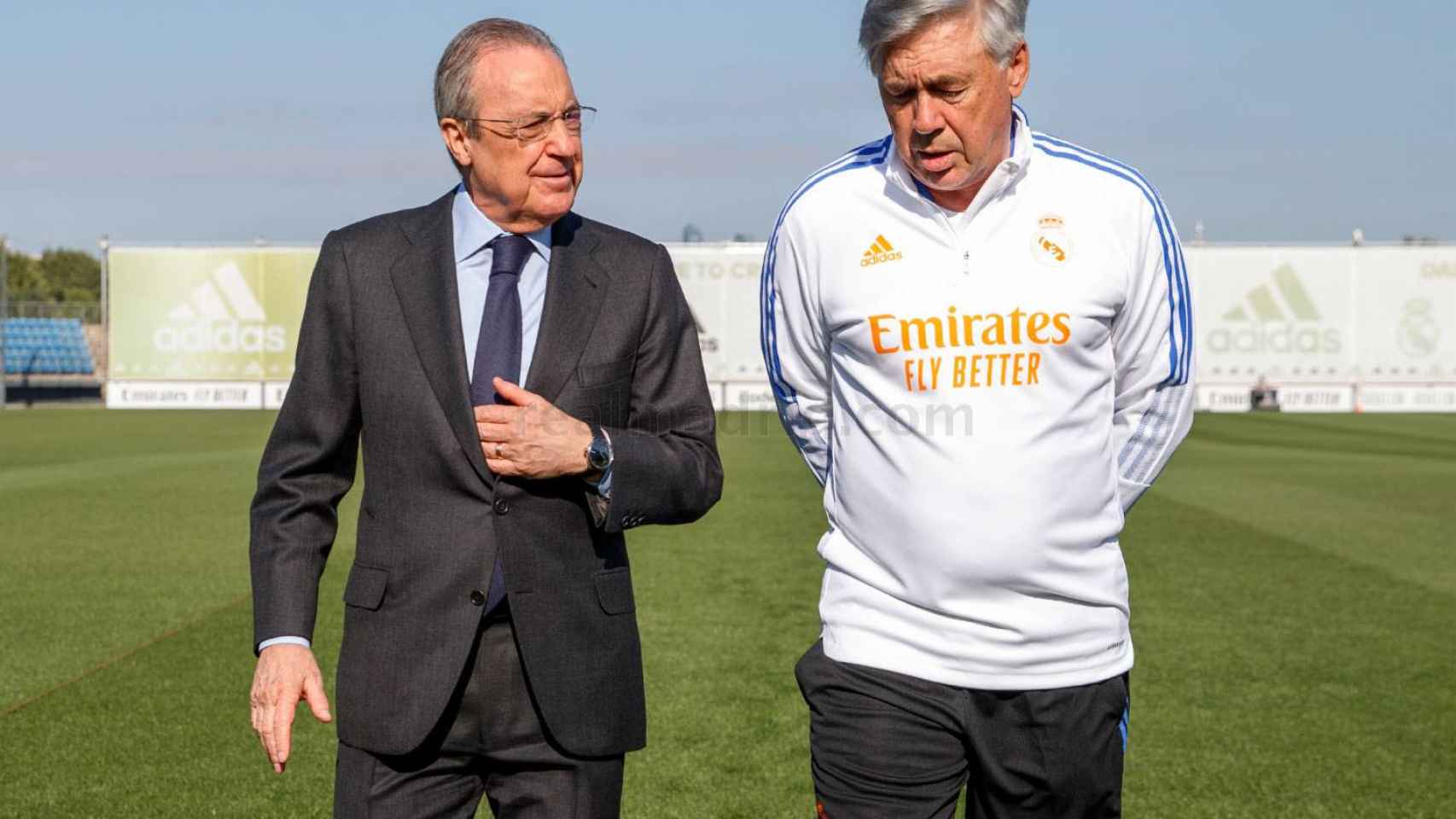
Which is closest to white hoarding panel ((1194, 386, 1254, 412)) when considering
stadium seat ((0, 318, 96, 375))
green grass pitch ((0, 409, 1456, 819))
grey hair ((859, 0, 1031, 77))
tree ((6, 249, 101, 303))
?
green grass pitch ((0, 409, 1456, 819))

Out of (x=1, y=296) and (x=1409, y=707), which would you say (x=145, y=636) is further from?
(x=1, y=296)

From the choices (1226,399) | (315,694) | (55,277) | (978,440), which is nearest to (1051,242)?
(978,440)

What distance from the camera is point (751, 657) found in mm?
8148

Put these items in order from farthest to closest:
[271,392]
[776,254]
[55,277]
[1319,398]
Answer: [55,277] < [271,392] < [1319,398] < [776,254]

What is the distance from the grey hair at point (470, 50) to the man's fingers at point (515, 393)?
49cm

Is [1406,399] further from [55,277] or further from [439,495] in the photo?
[55,277]

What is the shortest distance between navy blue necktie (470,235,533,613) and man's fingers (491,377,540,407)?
0.31 ft

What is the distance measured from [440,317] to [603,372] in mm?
310

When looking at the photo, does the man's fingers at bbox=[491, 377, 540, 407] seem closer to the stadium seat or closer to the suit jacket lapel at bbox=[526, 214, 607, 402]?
the suit jacket lapel at bbox=[526, 214, 607, 402]

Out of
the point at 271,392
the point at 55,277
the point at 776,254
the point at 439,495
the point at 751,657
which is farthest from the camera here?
the point at 55,277

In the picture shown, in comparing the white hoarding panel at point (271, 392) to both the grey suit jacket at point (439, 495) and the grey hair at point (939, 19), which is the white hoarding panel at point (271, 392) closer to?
the grey suit jacket at point (439, 495)

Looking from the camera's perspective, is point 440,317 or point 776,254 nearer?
point 440,317

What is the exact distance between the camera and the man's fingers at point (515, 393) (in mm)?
2666

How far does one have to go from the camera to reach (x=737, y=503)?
16375mm
